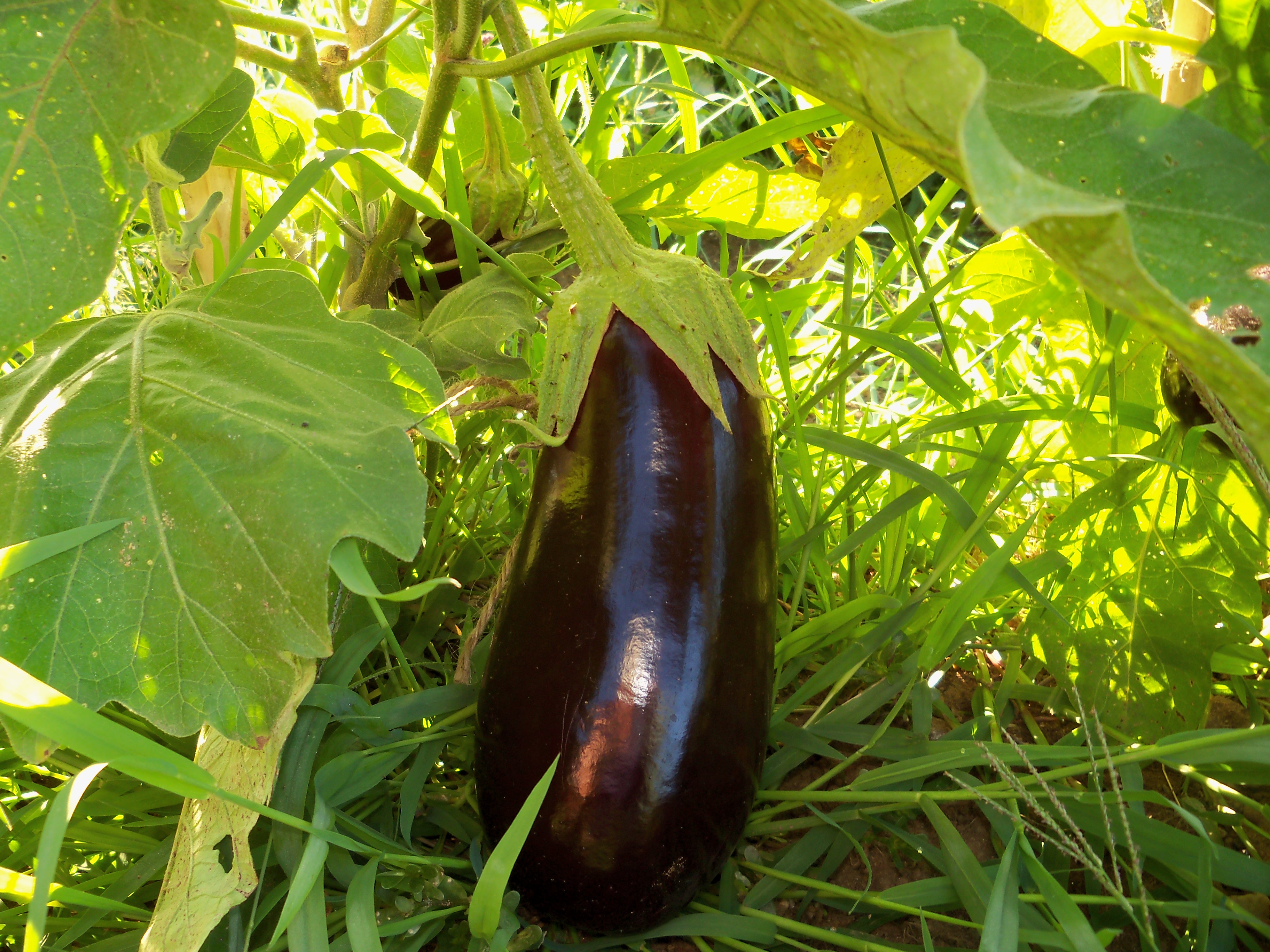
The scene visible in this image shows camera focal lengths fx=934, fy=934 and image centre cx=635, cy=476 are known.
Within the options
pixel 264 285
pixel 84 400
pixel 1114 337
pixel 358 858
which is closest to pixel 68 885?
pixel 358 858

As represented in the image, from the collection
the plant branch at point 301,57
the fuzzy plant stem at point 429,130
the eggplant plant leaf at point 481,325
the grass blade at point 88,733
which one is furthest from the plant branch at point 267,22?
the grass blade at point 88,733

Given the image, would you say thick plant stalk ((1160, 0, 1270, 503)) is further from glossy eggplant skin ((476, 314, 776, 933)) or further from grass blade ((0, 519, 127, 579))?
grass blade ((0, 519, 127, 579))

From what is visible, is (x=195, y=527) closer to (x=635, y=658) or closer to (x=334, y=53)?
(x=635, y=658)

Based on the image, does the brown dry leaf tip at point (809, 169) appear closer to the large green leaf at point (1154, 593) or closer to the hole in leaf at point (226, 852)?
the large green leaf at point (1154, 593)

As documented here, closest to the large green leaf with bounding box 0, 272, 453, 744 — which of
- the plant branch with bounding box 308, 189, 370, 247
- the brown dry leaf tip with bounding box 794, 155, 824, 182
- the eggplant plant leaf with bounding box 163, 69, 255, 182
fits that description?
the eggplant plant leaf with bounding box 163, 69, 255, 182

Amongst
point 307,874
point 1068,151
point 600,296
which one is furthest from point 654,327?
point 307,874
